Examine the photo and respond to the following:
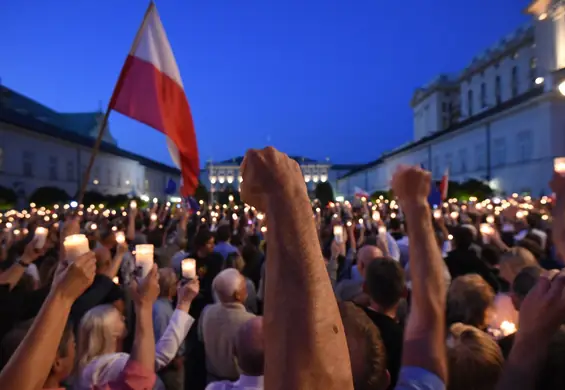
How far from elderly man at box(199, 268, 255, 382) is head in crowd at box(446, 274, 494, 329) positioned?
1.54 metres

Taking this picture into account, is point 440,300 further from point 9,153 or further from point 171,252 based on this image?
point 9,153

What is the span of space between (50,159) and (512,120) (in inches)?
1267

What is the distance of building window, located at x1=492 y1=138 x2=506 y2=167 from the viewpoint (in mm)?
36750

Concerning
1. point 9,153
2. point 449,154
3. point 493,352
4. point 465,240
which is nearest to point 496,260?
point 465,240

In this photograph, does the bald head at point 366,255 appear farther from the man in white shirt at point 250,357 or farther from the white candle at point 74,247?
the white candle at point 74,247

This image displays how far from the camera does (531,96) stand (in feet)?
108

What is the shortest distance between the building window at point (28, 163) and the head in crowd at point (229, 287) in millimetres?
37701

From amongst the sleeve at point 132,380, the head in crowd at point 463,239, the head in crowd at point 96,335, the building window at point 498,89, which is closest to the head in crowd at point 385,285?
the sleeve at point 132,380

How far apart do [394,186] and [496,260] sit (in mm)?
4957

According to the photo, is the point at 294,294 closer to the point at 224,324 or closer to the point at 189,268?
the point at 189,268

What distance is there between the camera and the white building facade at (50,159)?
36.4 meters

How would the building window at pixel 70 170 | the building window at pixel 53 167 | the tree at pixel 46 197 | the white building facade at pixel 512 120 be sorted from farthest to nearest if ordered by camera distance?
the building window at pixel 70 170, the building window at pixel 53 167, the white building facade at pixel 512 120, the tree at pixel 46 197

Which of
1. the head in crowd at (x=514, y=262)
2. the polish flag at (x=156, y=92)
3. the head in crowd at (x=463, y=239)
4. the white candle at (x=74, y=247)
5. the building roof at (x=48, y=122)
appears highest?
the building roof at (x=48, y=122)

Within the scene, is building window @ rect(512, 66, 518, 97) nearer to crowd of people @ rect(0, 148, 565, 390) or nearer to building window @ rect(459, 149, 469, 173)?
building window @ rect(459, 149, 469, 173)
